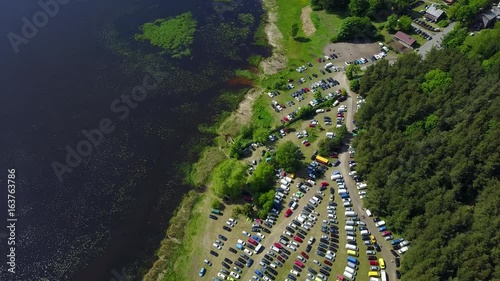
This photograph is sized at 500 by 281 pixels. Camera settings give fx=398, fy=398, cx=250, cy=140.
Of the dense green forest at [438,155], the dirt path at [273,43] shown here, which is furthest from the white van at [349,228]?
the dirt path at [273,43]

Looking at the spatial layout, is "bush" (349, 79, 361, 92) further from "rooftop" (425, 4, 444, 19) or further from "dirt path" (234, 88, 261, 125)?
"rooftop" (425, 4, 444, 19)

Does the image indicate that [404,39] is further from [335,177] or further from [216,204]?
[216,204]

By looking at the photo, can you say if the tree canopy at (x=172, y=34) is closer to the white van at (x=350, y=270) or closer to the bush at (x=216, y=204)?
the bush at (x=216, y=204)

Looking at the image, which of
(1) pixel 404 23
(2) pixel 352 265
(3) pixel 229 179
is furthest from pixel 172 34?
(2) pixel 352 265

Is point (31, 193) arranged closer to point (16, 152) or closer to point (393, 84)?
point (16, 152)

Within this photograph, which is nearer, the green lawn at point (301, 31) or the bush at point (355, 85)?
the bush at point (355, 85)

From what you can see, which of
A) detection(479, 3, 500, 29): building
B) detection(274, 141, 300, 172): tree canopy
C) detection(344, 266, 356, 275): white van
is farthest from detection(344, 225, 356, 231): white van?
detection(479, 3, 500, 29): building
